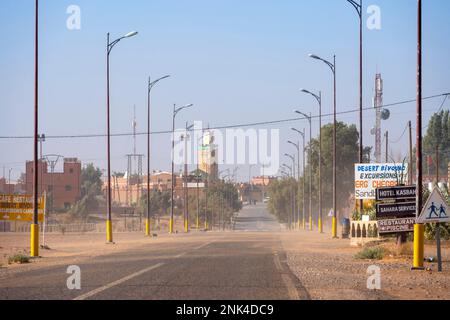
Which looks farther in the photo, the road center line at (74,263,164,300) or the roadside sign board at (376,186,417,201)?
the roadside sign board at (376,186,417,201)

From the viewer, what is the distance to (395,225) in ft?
82.0

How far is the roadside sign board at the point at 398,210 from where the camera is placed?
81.3ft

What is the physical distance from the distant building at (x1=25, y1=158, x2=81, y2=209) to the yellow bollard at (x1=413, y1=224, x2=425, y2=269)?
102439 millimetres

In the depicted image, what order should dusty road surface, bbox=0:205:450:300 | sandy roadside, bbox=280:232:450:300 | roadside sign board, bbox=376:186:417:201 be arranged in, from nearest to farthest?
dusty road surface, bbox=0:205:450:300 → sandy roadside, bbox=280:232:450:300 → roadside sign board, bbox=376:186:417:201

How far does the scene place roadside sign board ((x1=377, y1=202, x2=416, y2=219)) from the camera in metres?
24.8

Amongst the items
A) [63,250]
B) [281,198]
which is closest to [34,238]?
[63,250]

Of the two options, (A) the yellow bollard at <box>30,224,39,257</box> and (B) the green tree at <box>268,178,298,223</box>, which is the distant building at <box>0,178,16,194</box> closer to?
(B) the green tree at <box>268,178,298,223</box>

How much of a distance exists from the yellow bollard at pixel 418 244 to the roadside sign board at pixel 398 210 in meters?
2.72

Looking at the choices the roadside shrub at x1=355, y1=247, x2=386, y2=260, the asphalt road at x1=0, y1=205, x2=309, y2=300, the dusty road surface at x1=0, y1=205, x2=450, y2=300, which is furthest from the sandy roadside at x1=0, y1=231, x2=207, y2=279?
the roadside shrub at x1=355, y1=247, x2=386, y2=260

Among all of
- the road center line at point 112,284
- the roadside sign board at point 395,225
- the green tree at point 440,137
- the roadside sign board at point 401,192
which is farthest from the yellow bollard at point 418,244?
the green tree at point 440,137

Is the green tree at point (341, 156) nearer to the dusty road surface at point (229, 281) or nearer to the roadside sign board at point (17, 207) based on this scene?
the roadside sign board at point (17, 207)

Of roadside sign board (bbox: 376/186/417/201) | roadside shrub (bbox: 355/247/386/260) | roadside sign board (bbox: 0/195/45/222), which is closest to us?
roadside sign board (bbox: 376/186/417/201)
